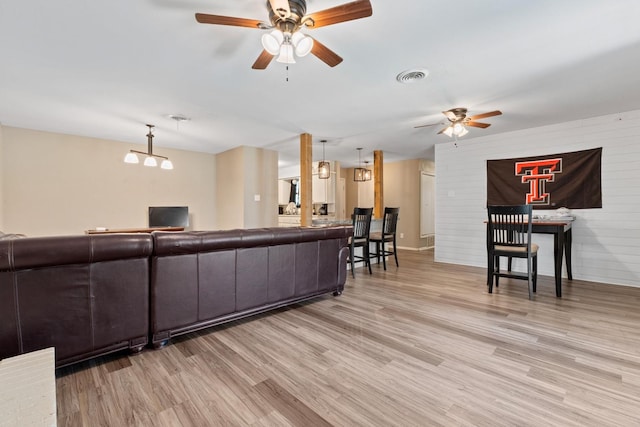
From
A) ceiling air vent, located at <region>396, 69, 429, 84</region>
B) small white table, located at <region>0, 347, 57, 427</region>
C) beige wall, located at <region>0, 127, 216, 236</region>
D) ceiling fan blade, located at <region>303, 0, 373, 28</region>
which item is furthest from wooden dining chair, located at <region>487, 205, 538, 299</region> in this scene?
beige wall, located at <region>0, 127, 216, 236</region>

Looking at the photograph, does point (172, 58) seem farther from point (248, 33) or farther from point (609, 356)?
point (609, 356)

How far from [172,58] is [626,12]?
137 inches

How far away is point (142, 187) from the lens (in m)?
5.86

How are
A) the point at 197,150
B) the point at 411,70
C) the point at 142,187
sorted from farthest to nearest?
1. the point at 197,150
2. the point at 142,187
3. the point at 411,70

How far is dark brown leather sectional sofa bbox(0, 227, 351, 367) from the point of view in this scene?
1592mm

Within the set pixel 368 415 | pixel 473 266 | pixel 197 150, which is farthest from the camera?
pixel 197 150

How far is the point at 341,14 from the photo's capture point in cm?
173

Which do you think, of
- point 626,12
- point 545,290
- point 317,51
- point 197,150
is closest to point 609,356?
point 545,290

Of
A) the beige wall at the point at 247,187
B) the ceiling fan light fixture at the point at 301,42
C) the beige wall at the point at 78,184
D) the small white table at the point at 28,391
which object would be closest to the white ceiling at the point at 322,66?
the ceiling fan light fixture at the point at 301,42

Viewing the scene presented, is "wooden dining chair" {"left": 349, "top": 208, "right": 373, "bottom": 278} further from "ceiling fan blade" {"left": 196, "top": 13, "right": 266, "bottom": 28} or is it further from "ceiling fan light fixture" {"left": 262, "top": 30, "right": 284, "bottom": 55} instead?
"ceiling fan blade" {"left": 196, "top": 13, "right": 266, "bottom": 28}

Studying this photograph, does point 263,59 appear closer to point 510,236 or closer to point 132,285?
point 132,285

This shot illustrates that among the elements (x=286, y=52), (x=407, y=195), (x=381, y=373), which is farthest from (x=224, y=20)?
(x=407, y=195)

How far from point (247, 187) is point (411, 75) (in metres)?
4.15

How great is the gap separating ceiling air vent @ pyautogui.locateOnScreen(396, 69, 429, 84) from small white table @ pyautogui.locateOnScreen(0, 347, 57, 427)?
10.6 ft
